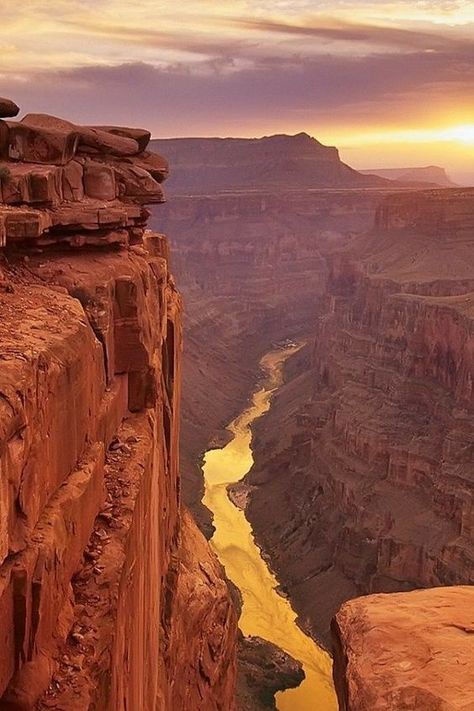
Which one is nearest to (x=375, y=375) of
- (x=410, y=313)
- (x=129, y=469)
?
(x=410, y=313)

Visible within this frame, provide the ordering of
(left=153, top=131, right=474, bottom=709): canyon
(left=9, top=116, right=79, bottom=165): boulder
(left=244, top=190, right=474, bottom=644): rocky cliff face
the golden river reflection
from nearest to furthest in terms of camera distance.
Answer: (left=9, top=116, right=79, bottom=165): boulder < the golden river reflection < (left=153, top=131, right=474, bottom=709): canyon < (left=244, top=190, right=474, bottom=644): rocky cliff face

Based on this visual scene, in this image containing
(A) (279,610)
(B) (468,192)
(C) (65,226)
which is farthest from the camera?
(B) (468,192)

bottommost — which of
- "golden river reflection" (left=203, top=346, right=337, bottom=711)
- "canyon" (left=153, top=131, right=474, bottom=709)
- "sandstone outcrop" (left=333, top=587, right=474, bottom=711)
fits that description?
"golden river reflection" (left=203, top=346, right=337, bottom=711)

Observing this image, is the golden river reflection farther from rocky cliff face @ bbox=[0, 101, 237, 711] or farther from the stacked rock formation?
the stacked rock formation

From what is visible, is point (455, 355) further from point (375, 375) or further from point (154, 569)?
point (154, 569)

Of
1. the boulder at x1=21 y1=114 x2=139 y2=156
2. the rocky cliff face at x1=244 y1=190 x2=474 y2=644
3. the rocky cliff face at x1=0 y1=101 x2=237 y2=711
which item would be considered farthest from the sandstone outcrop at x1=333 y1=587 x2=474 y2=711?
the rocky cliff face at x1=244 y1=190 x2=474 y2=644

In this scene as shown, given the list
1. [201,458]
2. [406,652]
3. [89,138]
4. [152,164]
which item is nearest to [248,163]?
[201,458]
